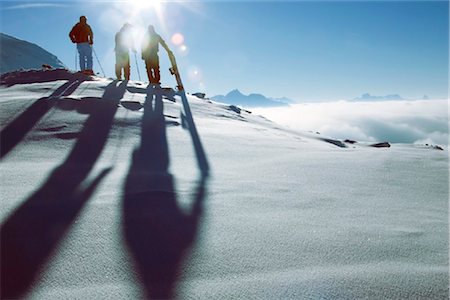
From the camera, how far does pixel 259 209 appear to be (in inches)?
100

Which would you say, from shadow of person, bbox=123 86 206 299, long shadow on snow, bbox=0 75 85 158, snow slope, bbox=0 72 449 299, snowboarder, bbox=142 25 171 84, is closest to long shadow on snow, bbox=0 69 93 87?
snowboarder, bbox=142 25 171 84

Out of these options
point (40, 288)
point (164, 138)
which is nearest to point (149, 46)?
point (164, 138)

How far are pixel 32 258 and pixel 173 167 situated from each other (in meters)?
2.24

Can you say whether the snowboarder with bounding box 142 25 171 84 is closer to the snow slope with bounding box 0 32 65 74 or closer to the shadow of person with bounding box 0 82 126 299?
the shadow of person with bounding box 0 82 126 299

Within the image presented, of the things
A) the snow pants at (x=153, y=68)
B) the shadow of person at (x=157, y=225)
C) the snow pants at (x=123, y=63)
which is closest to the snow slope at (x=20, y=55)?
the snow pants at (x=123, y=63)

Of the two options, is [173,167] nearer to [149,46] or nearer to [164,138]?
A: [164,138]

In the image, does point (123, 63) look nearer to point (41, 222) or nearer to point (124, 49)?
point (124, 49)

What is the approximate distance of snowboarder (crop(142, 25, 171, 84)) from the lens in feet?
35.1

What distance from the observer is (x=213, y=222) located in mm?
2244

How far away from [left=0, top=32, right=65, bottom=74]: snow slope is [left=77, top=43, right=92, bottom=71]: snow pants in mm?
135192

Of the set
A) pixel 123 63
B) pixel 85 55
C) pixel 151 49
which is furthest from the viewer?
pixel 123 63

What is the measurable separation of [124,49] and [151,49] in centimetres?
202

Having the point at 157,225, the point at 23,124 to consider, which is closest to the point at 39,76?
the point at 23,124

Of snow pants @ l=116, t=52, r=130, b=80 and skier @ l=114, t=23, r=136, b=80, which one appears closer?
skier @ l=114, t=23, r=136, b=80
